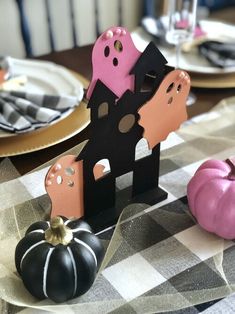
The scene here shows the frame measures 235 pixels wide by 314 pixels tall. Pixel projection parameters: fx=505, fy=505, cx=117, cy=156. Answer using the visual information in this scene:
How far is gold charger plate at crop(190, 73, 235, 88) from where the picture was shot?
104 centimetres

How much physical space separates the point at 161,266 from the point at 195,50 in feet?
2.19

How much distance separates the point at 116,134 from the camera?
0.66 meters

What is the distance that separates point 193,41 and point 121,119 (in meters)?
0.60

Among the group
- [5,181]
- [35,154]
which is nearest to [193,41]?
[35,154]

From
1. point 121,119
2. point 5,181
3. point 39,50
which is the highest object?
point 121,119

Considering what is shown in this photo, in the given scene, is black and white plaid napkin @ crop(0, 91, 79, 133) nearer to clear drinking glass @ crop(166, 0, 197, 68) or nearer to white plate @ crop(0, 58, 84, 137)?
white plate @ crop(0, 58, 84, 137)

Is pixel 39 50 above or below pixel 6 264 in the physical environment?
below

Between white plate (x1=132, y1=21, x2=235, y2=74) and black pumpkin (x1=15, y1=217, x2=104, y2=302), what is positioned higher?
black pumpkin (x1=15, y1=217, x2=104, y2=302)

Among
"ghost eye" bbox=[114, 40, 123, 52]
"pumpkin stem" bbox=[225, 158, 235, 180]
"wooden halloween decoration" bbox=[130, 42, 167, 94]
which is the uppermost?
"ghost eye" bbox=[114, 40, 123, 52]

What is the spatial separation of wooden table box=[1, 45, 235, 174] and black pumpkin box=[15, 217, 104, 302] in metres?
0.16

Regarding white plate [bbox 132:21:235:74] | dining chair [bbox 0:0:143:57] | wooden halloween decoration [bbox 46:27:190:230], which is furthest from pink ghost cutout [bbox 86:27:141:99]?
dining chair [bbox 0:0:143:57]

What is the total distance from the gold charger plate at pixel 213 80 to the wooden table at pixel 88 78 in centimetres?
1

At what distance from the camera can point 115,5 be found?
5.96 ft

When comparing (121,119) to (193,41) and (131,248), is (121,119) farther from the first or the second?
(193,41)
